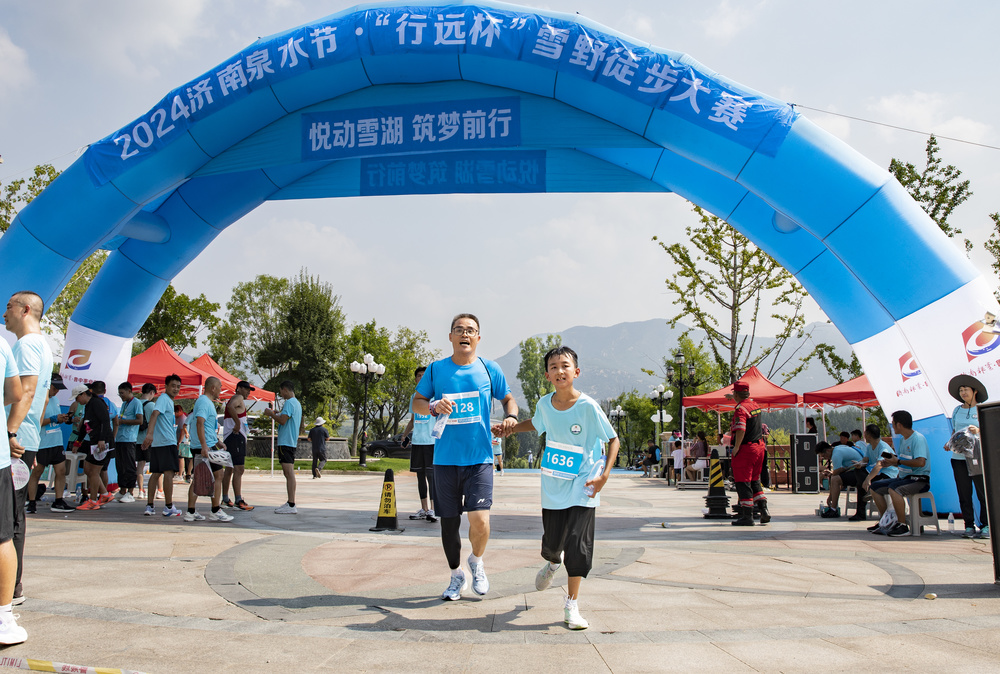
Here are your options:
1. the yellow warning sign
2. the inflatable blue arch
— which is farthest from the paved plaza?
the inflatable blue arch

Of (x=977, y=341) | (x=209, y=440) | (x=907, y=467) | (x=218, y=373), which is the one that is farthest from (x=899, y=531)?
(x=218, y=373)

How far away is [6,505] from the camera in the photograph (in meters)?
3.73

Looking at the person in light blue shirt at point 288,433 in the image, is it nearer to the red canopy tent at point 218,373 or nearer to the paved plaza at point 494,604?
the paved plaza at point 494,604

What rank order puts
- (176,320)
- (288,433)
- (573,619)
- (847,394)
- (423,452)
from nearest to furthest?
(573,619), (423,452), (288,433), (847,394), (176,320)

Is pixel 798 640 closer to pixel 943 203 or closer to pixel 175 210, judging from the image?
pixel 175 210

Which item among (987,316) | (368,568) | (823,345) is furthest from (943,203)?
(368,568)

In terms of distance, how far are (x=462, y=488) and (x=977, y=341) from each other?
7.04 meters

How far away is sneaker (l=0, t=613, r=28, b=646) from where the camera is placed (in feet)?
11.7

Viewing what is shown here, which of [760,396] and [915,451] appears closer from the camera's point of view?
[915,451]

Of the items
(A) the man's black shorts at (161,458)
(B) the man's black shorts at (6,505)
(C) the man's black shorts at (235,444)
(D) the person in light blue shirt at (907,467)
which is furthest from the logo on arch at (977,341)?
(A) the man's black shorts at (161,458)

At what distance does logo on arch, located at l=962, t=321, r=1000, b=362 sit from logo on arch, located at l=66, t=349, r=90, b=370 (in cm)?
1347

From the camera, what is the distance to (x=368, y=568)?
19.4 feet

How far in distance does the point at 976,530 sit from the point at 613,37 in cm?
767

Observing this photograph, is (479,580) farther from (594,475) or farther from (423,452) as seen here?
(423,452)
